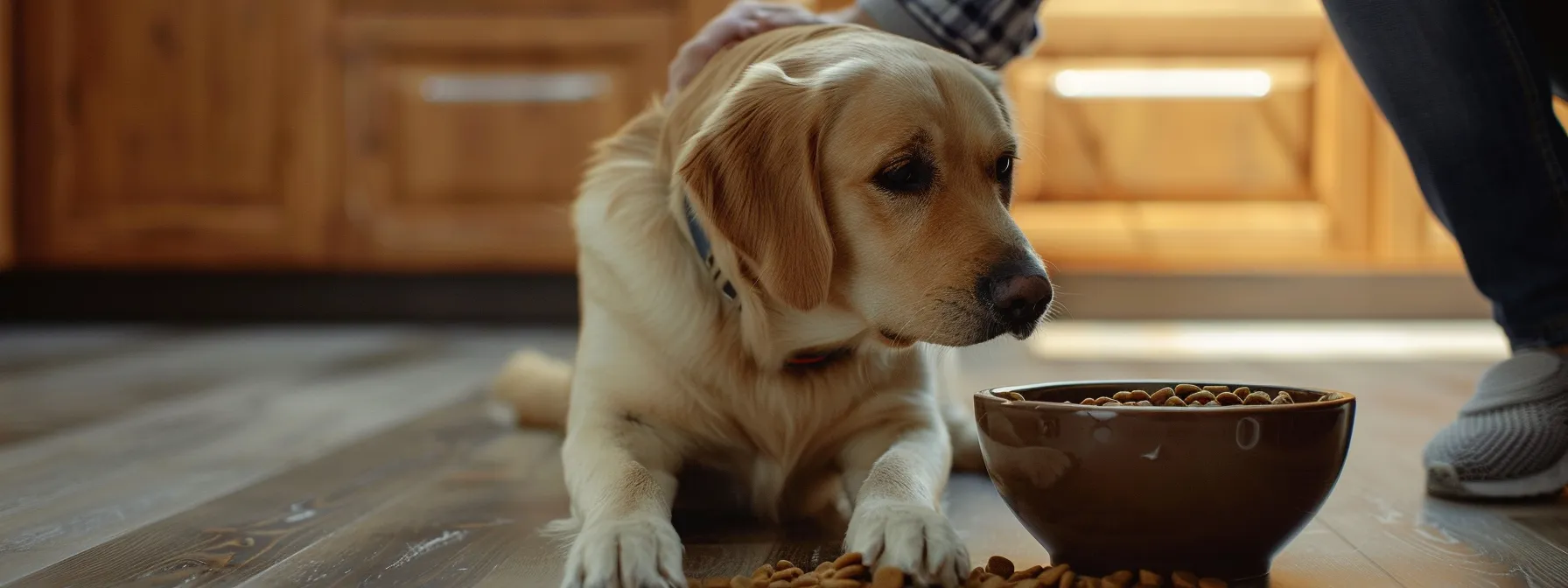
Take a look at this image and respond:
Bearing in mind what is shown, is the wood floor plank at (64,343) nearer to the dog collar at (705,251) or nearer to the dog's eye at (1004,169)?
the dog collar at (705,251)

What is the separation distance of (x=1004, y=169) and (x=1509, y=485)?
0.65m

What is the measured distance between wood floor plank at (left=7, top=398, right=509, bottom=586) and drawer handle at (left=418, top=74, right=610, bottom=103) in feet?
7.19

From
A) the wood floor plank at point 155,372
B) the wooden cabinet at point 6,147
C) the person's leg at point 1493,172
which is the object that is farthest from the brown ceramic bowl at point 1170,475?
the wooden cabinet at point 6,147

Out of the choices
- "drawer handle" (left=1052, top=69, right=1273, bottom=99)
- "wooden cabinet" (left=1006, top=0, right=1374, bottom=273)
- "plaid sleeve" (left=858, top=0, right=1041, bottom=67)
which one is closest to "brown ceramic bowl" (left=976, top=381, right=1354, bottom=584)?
"plaid sleeve" (left=858, top=0, right=1041, bottom=67)

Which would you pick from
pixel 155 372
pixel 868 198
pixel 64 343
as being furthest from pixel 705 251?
pixel 64 343

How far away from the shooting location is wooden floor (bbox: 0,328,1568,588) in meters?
1.11

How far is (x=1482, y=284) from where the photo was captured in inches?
61.3

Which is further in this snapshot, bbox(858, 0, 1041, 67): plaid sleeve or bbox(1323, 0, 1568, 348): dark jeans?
bbox(858, 0, 1041, 67): plaid sleeve

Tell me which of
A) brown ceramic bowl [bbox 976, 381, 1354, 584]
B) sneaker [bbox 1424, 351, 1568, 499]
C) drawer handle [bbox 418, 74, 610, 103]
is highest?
drawer handle [bbox 418, 74, 610, 103]

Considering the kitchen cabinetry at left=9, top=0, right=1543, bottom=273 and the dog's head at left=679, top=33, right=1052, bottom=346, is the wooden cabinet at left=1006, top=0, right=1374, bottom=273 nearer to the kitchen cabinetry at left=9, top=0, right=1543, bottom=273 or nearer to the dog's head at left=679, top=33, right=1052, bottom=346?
the kitchen cabinetry at left=9, top=0, right=1543, bottom=273

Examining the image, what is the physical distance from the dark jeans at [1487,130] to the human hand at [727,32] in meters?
0.67

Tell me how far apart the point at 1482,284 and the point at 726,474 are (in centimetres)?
96

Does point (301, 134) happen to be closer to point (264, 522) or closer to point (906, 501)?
point (264, 522)

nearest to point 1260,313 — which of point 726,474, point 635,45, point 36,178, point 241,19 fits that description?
point 635,45
